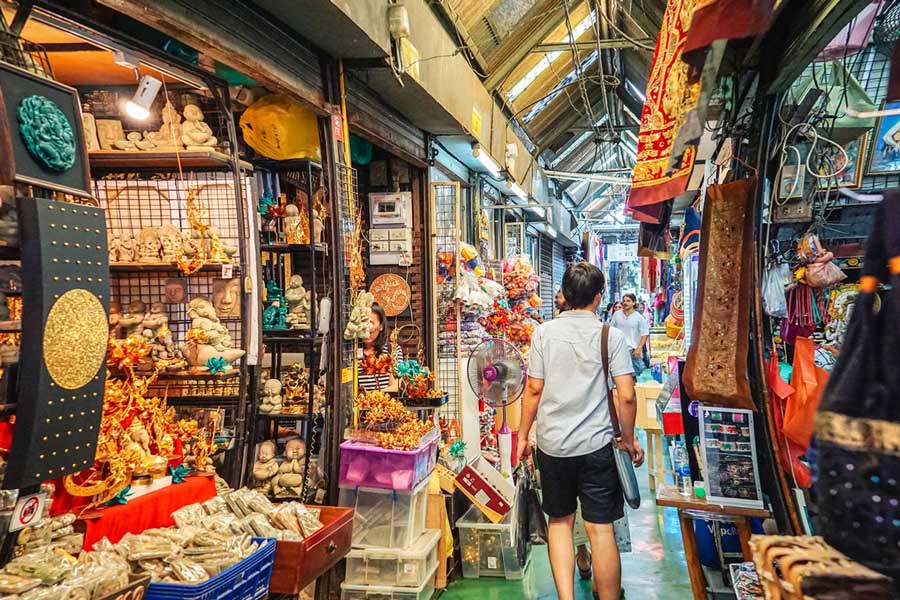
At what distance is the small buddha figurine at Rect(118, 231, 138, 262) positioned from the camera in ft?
12.6

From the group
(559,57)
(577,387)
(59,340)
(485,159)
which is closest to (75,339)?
(59,340)

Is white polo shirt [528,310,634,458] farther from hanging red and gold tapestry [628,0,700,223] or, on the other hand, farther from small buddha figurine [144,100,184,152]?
small buddha figurine [144,100,184,152]

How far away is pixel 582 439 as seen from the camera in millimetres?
3416

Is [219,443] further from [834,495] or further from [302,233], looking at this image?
[834,495]

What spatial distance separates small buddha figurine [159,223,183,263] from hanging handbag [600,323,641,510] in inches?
100

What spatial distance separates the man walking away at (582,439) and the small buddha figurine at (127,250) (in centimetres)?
252

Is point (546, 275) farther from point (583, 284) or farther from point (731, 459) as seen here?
point (731, 459)

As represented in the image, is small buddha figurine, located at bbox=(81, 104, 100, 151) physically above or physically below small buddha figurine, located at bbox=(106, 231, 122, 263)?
above

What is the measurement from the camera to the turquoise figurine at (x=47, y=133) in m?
1.92

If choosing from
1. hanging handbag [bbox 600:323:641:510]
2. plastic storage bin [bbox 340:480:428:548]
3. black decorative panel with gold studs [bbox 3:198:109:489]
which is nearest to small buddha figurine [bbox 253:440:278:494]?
plastic storage bin [bbox 340:480:428:548]

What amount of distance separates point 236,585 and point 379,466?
1523 millimetres

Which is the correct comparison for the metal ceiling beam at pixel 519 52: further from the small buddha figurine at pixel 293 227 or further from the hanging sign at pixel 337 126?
the hanging sign at pixel 337 126

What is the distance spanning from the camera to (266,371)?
199 inches

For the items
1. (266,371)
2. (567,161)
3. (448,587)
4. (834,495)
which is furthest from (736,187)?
(567,161)
